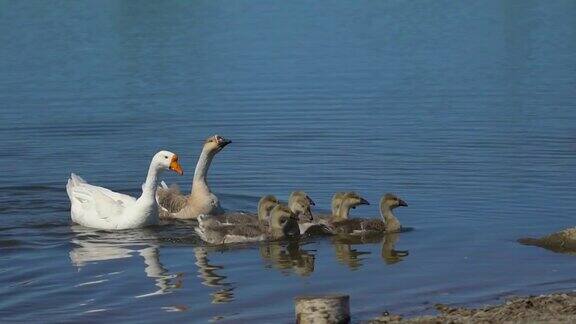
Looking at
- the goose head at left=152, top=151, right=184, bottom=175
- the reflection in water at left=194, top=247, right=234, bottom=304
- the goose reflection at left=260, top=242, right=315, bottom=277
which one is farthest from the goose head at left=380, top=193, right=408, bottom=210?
the goose head at left=152, top=151, right=184, bottom=175

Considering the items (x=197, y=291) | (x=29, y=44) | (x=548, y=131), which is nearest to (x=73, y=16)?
(x=29, y=44)

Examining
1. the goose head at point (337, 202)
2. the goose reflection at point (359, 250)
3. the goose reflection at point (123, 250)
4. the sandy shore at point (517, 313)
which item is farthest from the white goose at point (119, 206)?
the sandy shore at point (517, 313)

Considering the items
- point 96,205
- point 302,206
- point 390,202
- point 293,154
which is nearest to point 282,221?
point 302,206

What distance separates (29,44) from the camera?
43875 mm

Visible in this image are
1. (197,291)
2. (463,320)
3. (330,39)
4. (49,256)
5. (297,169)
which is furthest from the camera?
(330,39)

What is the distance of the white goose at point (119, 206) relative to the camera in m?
18.0

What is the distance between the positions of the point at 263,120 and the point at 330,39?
17.2m

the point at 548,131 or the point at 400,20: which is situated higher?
the point at 400,20

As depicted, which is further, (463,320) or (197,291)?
(197,291)

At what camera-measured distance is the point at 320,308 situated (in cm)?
1174

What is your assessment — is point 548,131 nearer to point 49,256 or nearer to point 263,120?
point 263,120

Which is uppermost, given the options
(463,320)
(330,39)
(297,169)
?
(330,39)

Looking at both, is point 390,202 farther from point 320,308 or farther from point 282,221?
point 320,308

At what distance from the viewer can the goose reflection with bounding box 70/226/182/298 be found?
14.7 metres
